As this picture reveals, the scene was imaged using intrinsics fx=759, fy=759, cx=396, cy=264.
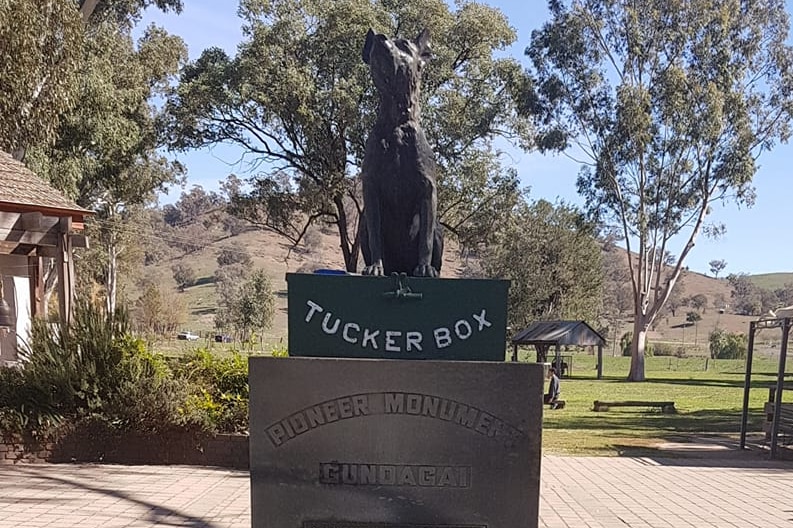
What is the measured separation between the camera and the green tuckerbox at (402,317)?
318 centimetres

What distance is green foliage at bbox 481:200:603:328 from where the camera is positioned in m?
40.6

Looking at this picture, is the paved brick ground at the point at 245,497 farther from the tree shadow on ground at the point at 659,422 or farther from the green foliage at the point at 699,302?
the green foliage at the point at 699,302

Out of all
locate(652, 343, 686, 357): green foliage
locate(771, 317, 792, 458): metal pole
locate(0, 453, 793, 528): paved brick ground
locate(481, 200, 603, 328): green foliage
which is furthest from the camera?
locate(652, 343, 686, 357): green foliage

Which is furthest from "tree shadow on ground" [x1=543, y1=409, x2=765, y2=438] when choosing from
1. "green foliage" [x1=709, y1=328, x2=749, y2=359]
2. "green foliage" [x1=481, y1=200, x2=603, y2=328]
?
"green foliage" [x1=709, y1=328, x2=749, y2=359]

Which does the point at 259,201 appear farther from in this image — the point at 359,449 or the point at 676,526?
the point at 359,449

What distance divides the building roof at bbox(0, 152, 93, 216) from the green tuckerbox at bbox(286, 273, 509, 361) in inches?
416

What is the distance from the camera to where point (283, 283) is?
97.8 metres

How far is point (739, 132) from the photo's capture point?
94.1ft

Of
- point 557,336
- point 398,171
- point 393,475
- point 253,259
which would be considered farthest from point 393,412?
point 253,259

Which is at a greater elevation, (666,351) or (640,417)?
(640,417)

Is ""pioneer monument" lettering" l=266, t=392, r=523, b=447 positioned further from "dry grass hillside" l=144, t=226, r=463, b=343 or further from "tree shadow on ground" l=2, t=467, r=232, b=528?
"dry grass hillside" l=144, t=226, r=463, b=343

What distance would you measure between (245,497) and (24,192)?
814 cm

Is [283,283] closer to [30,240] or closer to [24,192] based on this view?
[24,192]

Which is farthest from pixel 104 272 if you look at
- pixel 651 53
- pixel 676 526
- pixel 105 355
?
pixel 676 526
